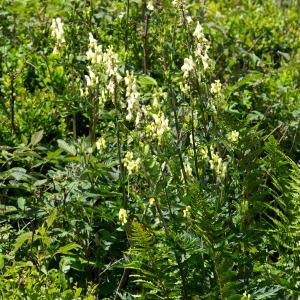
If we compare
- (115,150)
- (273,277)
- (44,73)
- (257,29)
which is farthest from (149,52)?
(273,277)

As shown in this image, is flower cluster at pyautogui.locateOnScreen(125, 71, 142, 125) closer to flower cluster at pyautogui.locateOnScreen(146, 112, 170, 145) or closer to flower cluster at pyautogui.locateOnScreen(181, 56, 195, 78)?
flower cluster at pyautogui.locateOnScreen(146, 112, 170, 145)

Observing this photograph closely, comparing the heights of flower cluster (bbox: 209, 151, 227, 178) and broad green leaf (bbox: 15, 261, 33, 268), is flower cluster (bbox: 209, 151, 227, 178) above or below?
above

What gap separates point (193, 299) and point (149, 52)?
2.70 meters

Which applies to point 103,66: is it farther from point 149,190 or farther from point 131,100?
point 149,190

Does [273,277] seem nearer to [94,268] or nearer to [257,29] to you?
[94,268]

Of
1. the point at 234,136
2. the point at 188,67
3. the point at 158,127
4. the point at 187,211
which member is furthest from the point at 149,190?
the point at 188,67

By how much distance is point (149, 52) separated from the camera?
18.8 ft

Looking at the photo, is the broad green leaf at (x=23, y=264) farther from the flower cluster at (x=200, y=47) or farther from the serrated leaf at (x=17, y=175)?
the flower cluster at (x=200, y=47)

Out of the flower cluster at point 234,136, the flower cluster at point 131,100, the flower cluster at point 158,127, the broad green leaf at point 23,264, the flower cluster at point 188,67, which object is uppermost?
the flower cluster at point 188,67

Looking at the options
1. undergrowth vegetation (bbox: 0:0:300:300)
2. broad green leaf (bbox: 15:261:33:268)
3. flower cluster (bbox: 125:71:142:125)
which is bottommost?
broad green leaf (bbox: 15:261:33:268)

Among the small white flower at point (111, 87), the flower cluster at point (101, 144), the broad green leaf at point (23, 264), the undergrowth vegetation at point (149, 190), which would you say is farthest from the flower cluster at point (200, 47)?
the broad green leaf at point (23, 264)

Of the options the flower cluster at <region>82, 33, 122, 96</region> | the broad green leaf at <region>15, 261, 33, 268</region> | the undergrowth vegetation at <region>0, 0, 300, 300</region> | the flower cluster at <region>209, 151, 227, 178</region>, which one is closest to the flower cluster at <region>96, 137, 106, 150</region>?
the undergrowth vegetation at <region>0, 0, 300, 300</region>

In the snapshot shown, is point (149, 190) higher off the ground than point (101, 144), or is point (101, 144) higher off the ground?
point (101, 144)

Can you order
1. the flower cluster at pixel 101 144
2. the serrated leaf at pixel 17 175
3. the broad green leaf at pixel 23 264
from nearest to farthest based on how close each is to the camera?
the broad green leaf at pixel 23 264 → the flower cluster at pixel 101 144 → the serrated leaf at pixel 17 175
